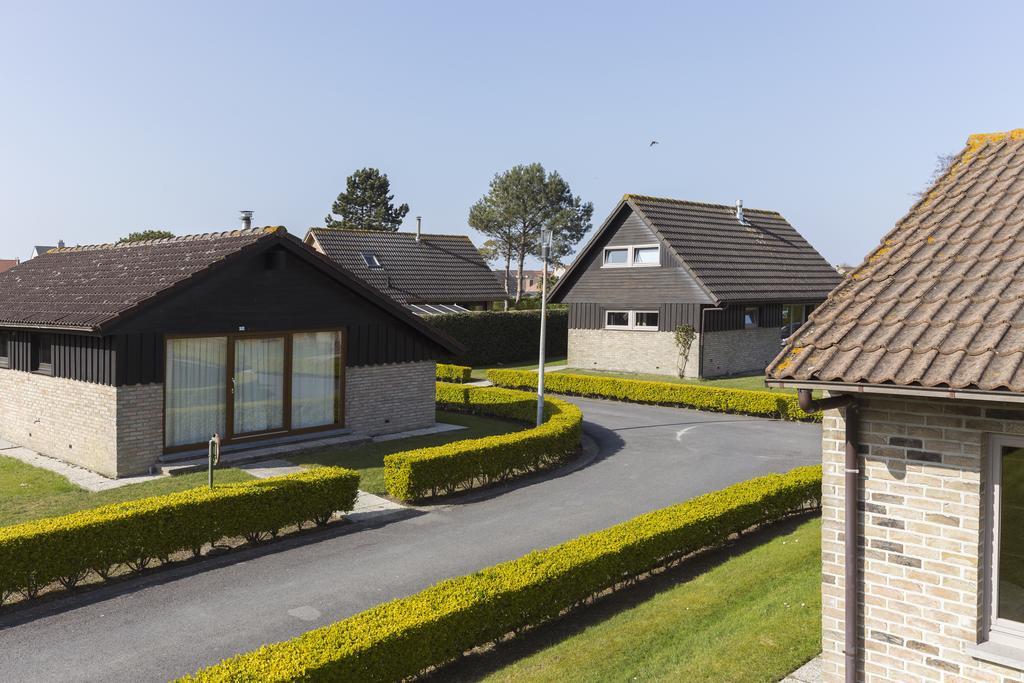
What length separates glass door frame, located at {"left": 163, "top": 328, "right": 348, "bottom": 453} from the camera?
55.5ft

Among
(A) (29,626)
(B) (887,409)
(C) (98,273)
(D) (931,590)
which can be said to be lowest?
(A) (29,626)

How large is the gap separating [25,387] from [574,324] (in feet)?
78.2

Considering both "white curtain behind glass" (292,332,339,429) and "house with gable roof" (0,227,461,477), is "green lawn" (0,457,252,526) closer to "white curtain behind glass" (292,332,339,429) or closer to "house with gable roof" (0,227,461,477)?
"house with gable roof" (0,227,461,477)

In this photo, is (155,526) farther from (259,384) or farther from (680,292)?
(680,292)

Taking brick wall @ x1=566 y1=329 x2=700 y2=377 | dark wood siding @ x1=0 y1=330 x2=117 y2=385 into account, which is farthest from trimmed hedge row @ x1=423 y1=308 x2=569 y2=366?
dark wood siding @ x1=0 y1=330 x2=117 y2=385

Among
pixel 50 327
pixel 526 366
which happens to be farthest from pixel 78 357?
pixel 526 366

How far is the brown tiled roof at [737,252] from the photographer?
33.3 meters

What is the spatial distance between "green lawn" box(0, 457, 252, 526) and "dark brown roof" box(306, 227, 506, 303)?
23620mm

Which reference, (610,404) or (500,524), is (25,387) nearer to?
(500,524)

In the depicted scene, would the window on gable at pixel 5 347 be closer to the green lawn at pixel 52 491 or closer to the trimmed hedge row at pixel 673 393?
the green lawn at pixel 52 491

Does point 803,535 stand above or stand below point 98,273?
below

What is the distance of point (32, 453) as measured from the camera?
17750 millimetres

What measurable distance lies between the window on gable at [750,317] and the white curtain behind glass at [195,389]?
932 inches

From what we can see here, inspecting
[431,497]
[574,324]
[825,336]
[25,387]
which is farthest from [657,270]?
[825,336]
